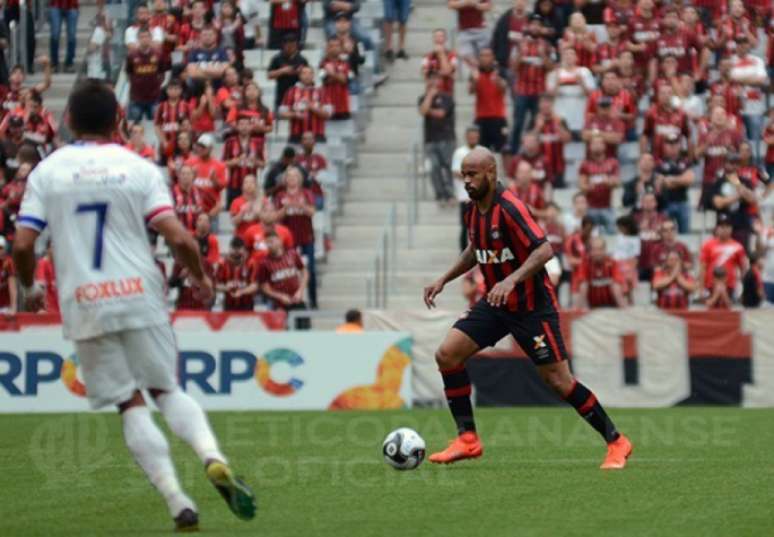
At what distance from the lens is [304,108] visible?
25266 millimetres

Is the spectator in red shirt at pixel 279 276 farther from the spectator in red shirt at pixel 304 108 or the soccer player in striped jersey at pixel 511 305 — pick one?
the soccer player in striped jersey at pixel 511 305

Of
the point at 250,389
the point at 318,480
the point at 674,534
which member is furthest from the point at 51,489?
the point at 250,389

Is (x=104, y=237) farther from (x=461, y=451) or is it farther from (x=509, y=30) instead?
(x=509, y=30)

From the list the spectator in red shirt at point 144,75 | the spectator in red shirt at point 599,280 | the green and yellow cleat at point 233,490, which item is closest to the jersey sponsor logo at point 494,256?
the green and yellow cleat at point 233,490

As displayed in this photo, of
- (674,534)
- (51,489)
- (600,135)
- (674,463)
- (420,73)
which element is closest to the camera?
Answer: (674,534)

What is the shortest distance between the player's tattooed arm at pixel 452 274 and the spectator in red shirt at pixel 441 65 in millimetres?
12396

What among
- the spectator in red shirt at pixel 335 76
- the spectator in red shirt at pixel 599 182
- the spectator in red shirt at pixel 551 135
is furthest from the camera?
the spectator in red shirt at pixel 335 76

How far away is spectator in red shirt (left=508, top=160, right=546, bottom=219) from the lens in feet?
76.2

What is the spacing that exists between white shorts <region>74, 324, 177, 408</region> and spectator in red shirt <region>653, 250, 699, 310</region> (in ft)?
45.5

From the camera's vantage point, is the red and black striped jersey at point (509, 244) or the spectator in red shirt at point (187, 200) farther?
the spectator in red shirt at point (187, 200)

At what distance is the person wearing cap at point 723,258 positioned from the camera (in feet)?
73.4

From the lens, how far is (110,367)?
8938 mm

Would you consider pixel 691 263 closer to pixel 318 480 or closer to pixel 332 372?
pixel 332 372

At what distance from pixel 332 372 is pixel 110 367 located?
1210cm
